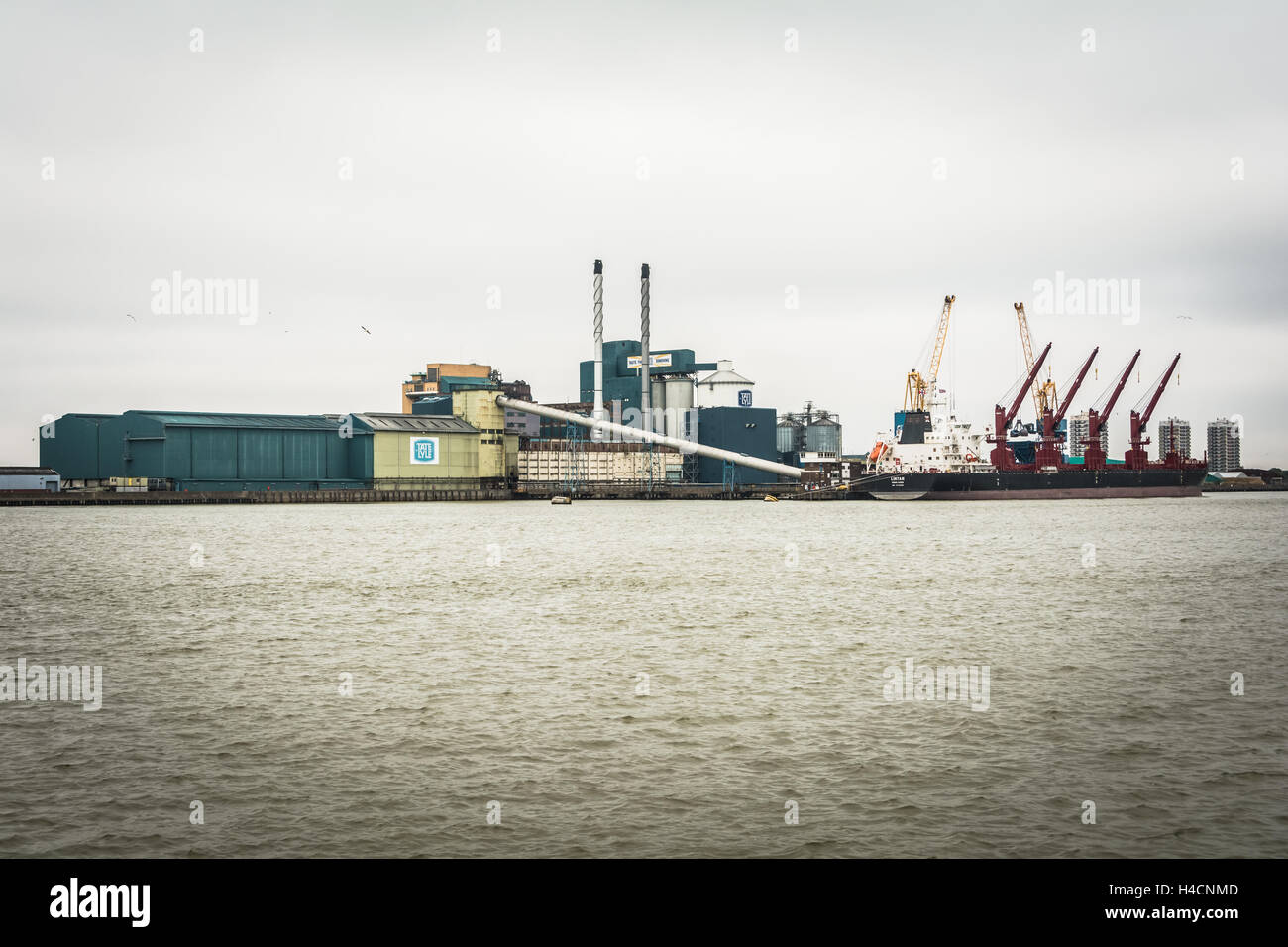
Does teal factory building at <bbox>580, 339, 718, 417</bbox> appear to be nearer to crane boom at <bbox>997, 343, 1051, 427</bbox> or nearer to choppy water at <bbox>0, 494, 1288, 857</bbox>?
crane boom at <bbox>997, 343, 1051, 427</bbox>

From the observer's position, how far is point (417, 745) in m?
11.6

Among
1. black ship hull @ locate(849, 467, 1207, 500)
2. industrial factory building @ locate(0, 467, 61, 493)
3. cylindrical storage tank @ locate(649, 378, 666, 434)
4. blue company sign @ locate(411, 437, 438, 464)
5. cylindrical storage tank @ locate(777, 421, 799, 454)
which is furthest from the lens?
cylindrical storage tank @ locate(777, 421, 799, 454)

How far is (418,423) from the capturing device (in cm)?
12188

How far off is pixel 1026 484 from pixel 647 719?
330 ft

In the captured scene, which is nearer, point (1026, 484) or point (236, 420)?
point (1026, 484)

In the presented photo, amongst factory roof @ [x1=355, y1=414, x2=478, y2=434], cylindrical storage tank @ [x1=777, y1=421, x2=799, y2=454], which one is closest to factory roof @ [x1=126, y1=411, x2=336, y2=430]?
factory roof @ [x1=355, y1=414, x2=478, y2=434]

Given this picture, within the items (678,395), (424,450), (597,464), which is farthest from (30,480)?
(678,395)

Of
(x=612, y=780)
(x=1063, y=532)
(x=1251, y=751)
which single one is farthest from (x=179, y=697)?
(x=1063, y=532)

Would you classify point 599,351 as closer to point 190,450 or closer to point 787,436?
point 787,436

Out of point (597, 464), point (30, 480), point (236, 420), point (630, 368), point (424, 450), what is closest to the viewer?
point (30, 480)

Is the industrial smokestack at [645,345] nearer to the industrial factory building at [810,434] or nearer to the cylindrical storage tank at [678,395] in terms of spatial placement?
the cylindrical storage tank at [678,395]

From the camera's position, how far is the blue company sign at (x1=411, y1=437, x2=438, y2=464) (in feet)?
390

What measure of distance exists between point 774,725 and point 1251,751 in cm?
→ 509

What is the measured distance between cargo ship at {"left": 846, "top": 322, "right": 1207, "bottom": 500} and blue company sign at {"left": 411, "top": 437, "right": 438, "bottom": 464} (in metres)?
47.1
